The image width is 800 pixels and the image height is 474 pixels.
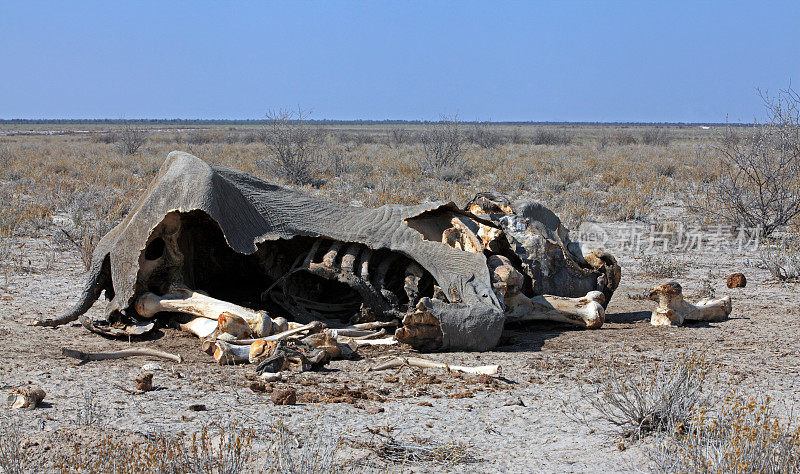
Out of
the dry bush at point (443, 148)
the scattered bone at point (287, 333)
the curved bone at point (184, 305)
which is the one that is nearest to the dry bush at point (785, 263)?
the scattered bone at point (287, 333)

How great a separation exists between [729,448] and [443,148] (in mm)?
22012

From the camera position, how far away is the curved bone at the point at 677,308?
707 centimetres

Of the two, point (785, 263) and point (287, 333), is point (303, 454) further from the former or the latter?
point (785, 263)

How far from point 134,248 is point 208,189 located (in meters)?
0.84

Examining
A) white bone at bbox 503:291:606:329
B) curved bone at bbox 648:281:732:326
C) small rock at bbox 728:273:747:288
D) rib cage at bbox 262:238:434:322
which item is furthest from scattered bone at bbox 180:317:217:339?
small rock at bbox 728:273:747:288

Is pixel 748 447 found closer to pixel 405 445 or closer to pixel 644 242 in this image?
pixel 405 445

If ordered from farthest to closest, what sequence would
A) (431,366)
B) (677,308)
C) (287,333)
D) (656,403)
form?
(677,308) < (287,333) < (431,366) < (656,403)

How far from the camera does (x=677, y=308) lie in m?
7.15

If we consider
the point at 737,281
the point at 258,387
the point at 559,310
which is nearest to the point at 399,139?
the point at 737,281

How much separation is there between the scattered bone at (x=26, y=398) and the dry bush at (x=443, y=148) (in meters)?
19.3

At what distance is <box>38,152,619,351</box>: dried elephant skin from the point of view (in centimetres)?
608

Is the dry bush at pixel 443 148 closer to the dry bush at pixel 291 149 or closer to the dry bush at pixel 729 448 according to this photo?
the dry bush at pixel 291 149

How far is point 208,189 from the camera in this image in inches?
242

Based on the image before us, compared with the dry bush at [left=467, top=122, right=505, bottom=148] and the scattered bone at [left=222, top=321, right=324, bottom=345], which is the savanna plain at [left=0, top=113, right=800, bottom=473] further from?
the dry bush at [left=467, top=122, right=505, bottom=148]
